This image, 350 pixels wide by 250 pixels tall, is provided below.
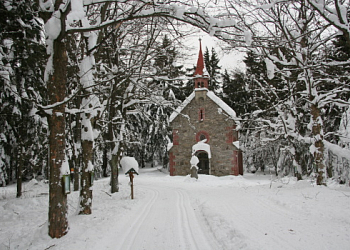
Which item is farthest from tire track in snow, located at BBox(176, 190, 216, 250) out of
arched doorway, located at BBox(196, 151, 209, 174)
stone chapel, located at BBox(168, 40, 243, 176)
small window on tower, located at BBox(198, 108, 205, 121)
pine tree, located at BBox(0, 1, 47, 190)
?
small window on tower, located at BBox(198, 108, 205, 121)

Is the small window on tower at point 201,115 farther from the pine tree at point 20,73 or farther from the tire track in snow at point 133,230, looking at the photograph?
the tire track in snow at point 133,230

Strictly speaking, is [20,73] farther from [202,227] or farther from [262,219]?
[262,219]

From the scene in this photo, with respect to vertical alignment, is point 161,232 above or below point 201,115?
below

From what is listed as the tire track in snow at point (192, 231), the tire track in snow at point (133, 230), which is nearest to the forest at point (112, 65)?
the tire track in snow at point (133, 230)

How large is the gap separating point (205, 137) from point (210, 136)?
51 centimetres

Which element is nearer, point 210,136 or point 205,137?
point 210,136

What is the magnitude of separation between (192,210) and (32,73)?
8012 mm

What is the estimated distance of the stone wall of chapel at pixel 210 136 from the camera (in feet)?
77.9

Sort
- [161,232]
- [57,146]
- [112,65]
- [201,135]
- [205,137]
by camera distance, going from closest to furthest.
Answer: [57,146] < [161,232] < [112,65] < [205,137] < [201,135]

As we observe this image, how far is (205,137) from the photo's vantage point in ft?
80.6

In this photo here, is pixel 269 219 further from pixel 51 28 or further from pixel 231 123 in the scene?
pixel 231 123

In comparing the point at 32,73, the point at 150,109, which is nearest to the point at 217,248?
the point at 32,73

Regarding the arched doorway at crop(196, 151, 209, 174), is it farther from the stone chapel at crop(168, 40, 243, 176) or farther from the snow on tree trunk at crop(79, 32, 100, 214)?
the snow on tree trunk at crop(79, 32, 100, 214)

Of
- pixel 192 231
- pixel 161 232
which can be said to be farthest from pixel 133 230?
pixel 192 231
